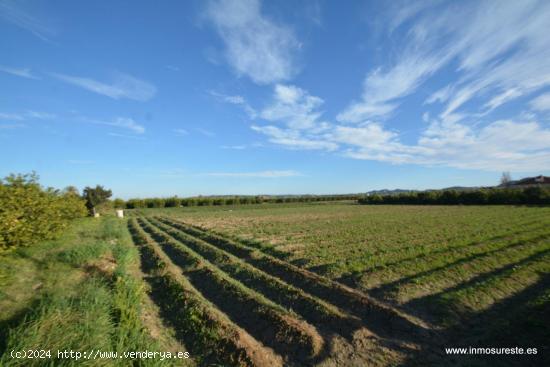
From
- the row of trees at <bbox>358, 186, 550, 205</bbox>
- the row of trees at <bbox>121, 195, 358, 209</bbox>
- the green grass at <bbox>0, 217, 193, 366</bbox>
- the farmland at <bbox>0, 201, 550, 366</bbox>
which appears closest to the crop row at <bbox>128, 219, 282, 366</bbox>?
the farmland at <bbox>0, 201, 550, 366</bbox>

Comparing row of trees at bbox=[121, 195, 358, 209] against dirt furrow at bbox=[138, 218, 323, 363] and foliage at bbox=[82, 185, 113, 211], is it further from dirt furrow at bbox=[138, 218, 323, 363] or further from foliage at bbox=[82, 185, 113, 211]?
dirt furrow at bbox=[138, 218, 323, 363]

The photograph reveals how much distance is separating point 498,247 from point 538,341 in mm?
8777

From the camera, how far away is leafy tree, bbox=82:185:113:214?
36.6 m

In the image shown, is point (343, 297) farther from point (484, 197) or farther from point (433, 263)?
point (484, 197)

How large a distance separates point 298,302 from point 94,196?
39804mm

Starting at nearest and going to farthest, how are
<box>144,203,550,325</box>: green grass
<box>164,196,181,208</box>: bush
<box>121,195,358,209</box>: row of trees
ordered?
<box>144,203,550,325</box>: green grass < <box>121,195,358,209</box>: row of trees < <box>164,196,181,208</box>: bush

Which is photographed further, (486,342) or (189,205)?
(189,205)

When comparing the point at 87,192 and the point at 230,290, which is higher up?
the point at 87,192

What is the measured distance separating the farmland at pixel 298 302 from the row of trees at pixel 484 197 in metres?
46.4

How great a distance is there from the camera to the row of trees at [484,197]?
45.3 m

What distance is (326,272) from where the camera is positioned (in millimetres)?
9672

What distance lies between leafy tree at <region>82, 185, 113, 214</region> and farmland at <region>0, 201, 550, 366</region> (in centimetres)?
2813

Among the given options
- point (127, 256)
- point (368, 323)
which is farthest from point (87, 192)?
point (368, 323)

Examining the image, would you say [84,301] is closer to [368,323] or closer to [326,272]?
[368,323]
